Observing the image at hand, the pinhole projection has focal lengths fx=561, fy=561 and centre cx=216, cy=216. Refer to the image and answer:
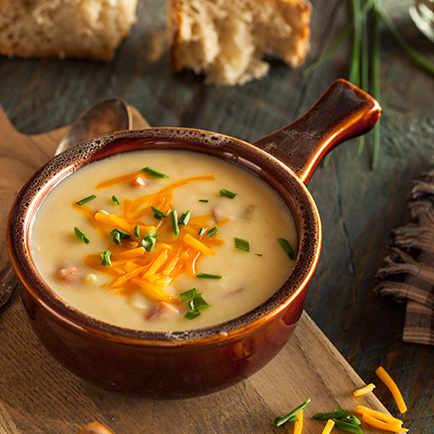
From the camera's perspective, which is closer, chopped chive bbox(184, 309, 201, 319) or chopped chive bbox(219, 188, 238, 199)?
chopped chive bbox(184, 309, 201, 319)

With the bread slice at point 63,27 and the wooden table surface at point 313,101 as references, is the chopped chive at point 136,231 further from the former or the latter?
the bread slice at point 63,27

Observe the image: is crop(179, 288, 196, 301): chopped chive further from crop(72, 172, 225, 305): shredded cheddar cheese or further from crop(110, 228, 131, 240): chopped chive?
crop(110, 228, 131, 240): chopped chive

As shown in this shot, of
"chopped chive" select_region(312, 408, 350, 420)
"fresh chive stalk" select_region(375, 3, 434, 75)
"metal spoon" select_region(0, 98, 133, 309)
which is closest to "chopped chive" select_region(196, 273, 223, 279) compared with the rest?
"chopped chive" select_region(312, 408, 350, 420)

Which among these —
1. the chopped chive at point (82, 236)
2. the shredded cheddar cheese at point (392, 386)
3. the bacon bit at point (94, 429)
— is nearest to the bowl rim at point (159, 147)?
the chopped chive at point (82, 236)

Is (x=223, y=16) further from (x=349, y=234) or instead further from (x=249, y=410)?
(x=249, y=410)

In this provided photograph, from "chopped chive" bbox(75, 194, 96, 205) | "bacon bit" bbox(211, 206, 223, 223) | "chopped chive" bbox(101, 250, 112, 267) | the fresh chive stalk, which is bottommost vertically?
"chopped chive" bbox(75, 194, 96, 205)

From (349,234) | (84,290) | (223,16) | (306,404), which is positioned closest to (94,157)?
(84,290)

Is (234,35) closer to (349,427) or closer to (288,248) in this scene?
(288,248)
